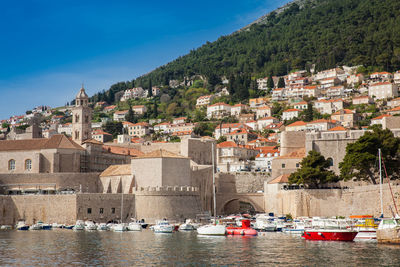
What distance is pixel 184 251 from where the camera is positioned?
32594 millimetres

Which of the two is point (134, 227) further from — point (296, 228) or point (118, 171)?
point (296, 228)

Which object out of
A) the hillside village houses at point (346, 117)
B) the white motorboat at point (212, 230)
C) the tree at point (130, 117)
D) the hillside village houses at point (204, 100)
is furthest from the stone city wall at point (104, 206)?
the hillside village houses at point (204, 100)

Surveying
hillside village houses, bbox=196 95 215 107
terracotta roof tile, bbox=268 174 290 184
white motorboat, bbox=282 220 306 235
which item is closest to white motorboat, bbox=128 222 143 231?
white motorboat, bbox=282 220 306 235

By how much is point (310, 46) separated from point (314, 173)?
102 m

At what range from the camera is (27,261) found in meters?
28.8

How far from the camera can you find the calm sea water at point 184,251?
1112 inches

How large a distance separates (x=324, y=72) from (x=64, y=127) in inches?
2449

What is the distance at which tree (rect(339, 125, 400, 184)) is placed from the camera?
47469 mm

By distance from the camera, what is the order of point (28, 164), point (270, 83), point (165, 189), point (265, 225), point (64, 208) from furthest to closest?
point (270, 83), point (28, 164), point (165, 189), point (64, 208), point (265, 225)

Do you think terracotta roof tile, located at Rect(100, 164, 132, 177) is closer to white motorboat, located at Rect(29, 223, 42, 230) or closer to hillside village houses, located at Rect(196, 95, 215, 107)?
white motorboat, located at Rect(29, 223, 42, 230)

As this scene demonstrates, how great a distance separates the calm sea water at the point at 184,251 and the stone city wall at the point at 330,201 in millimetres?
7442

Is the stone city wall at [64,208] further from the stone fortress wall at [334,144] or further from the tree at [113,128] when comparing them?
the tree at [113,128]

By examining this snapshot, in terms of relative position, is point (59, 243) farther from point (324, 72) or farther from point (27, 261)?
point (324, 72)

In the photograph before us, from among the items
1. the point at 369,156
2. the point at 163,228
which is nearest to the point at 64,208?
the point at 163,228
